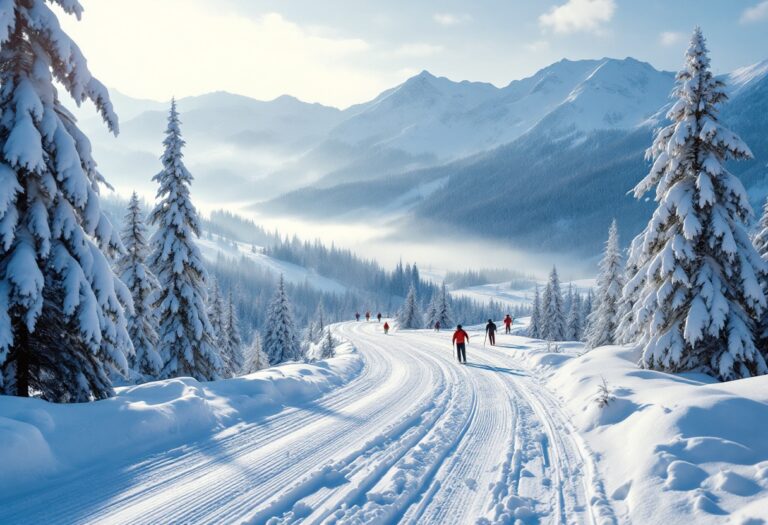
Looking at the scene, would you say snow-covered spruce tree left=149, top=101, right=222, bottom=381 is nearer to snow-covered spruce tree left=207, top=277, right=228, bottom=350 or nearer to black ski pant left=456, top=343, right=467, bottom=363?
black ski pant left=456, top=343, right=467, bottom=363

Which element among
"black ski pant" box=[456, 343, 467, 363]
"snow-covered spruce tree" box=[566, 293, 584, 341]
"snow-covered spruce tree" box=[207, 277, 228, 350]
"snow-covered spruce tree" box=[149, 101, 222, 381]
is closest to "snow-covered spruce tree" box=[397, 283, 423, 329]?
"snow-covered spruce tree" box=[566, 293, 584, 341]

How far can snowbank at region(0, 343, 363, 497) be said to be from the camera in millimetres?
5656

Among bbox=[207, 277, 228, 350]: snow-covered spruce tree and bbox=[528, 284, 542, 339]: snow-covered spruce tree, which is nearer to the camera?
bbox=[207, 277, 228, 350]: snow-covered spruce tree

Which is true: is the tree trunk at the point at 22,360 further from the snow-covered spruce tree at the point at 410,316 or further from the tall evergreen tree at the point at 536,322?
the tall evergreen tree at the point at 536,322

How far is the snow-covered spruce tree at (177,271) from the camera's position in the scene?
66.8ft

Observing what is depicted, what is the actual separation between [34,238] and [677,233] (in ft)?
53.6

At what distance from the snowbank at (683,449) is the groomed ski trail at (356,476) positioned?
444 mm

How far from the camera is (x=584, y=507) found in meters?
5.91

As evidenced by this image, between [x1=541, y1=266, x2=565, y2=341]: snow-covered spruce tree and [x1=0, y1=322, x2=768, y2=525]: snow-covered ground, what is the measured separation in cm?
4954

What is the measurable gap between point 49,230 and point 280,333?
1490 inches

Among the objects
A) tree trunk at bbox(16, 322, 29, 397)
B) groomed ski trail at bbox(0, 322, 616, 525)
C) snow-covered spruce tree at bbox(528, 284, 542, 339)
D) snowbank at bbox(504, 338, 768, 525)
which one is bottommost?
groomed ski trail at bbox(0, 322, 616, 525)

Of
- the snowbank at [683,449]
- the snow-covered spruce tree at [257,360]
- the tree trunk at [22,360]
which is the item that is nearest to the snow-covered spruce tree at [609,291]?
the snow-covered spruce tree at [257,360]

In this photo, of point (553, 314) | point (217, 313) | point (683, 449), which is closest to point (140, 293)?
point (217, 313)

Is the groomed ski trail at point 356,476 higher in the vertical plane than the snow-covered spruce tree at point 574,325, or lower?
lower
